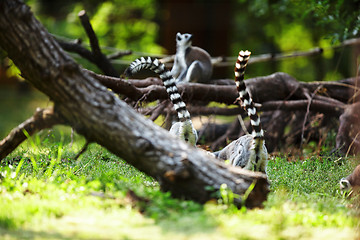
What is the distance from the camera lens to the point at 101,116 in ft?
10.8

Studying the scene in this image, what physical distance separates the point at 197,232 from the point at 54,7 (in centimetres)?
1778

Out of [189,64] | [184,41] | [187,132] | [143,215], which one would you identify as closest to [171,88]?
[187,132]

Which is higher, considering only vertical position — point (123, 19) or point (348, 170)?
point (123, 19)

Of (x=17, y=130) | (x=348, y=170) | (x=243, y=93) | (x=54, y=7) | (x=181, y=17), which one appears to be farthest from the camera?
(x=54, y=7)

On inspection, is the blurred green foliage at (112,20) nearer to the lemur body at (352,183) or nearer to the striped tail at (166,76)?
the striped tail at (166,76)

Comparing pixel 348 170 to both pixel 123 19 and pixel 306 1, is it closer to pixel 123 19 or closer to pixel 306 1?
pixel 306 1

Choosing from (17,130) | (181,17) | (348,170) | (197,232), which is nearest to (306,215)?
(197,232)

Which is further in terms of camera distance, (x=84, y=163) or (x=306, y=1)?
(x=306, y=1)

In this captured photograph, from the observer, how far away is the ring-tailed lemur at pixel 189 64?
769 centimetres

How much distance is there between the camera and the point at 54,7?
60.3 feet

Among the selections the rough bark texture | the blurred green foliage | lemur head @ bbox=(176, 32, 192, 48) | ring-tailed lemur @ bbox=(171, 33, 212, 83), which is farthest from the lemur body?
the blurred green foliage

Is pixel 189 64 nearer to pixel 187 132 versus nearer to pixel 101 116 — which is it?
pixel 187 132

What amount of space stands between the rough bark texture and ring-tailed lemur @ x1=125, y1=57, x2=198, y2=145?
1.56 m

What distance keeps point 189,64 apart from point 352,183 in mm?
4525
